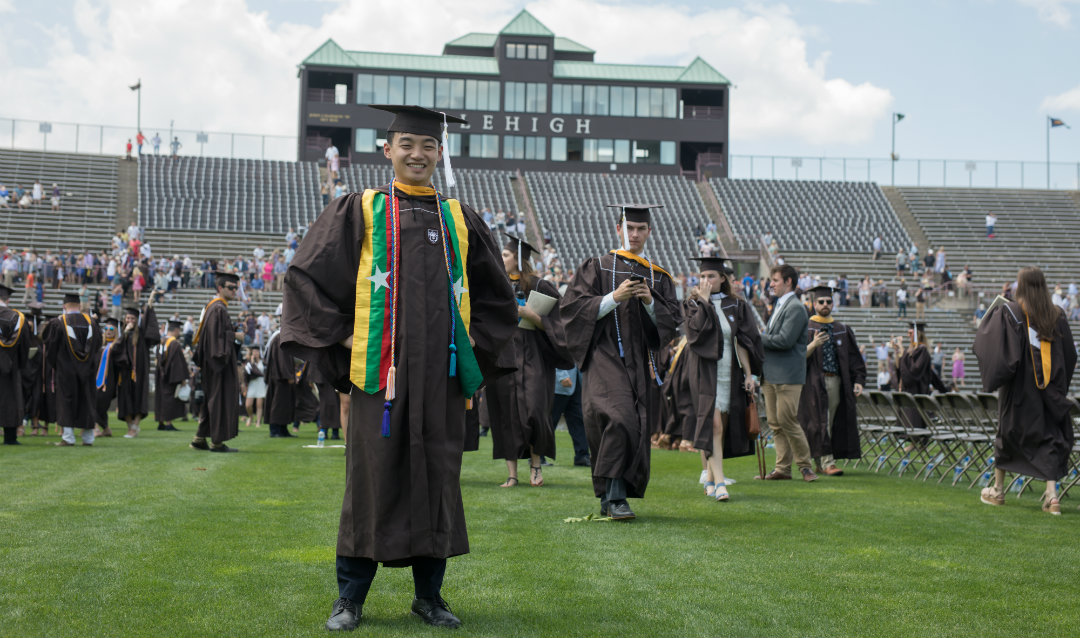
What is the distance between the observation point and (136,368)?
19281mm

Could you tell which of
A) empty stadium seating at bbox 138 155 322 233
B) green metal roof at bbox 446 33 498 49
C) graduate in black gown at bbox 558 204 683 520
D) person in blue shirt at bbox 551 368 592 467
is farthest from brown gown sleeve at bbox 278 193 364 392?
green metal roof at bbox 446 33 498 49

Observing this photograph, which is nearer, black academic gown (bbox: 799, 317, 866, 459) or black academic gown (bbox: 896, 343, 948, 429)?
black academic gown (bbox: 799, 317, 866, 459)

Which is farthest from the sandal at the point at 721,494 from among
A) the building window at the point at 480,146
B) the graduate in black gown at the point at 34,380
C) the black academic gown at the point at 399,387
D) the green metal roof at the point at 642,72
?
the green metal roof at the point at 642,72

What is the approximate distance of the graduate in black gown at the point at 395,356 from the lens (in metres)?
4.50

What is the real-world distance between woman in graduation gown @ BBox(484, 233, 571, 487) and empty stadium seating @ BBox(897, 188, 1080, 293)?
32867mm

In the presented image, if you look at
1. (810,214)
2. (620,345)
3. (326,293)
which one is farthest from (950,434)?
(810,214)

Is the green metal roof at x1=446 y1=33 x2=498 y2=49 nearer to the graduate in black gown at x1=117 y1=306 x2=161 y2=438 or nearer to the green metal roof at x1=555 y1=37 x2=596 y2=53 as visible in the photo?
the green metal roof at x1=555 y1=37 x2=596 y2=53

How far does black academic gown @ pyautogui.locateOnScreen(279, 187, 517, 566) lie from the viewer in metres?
4.49

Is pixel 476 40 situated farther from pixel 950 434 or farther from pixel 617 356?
pixel 617 356

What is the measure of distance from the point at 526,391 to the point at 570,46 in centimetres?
5403

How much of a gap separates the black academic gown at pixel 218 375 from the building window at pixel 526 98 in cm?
4484

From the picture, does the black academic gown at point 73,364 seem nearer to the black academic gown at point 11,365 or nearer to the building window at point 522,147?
the black academic gown at point 11,365

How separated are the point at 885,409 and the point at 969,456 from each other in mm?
2622

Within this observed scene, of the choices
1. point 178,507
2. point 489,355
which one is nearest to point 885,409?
point 178,507
